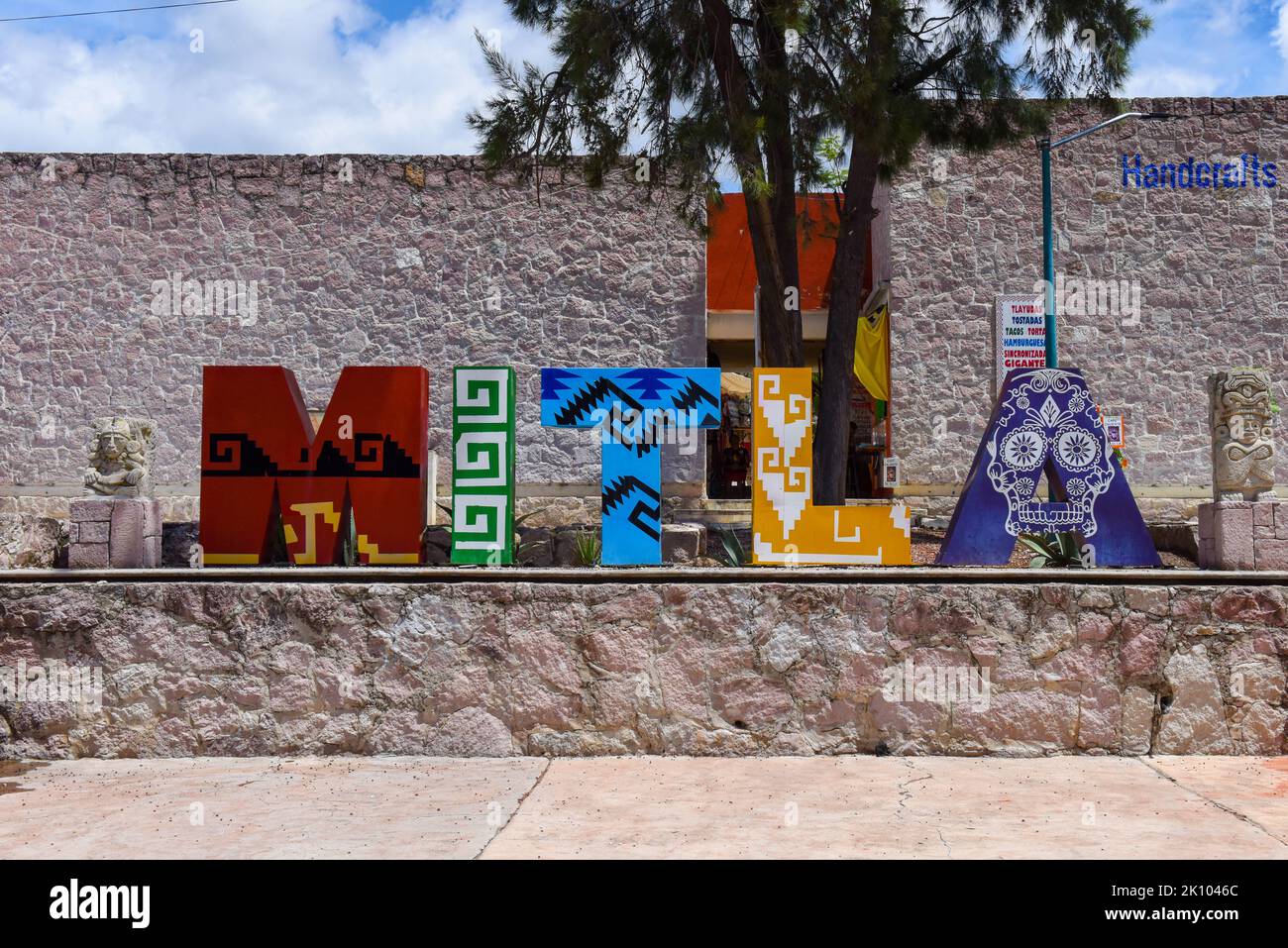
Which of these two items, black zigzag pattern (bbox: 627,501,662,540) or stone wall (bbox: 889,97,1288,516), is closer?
black zigzag pattern (bbox: 627,501,662,540)

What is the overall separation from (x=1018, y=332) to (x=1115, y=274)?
1443mm

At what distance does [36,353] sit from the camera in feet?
46.7

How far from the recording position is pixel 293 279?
14.3m

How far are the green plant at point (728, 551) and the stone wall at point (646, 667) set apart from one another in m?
2.50

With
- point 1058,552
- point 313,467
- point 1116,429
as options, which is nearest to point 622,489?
point 313,467

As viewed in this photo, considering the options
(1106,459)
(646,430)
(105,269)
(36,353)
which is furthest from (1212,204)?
(36,353)

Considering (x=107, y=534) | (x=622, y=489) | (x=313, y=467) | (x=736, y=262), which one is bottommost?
(x=107, y=534)

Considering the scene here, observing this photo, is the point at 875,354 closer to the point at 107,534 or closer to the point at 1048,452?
the point at 1048,452

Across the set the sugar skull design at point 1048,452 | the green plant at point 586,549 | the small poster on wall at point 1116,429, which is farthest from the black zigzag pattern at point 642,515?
the small poster on wall at point 1116,429

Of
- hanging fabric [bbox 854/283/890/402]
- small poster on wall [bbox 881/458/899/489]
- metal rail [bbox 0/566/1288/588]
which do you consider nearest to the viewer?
metal rail [bbox 0/566/1288/588]

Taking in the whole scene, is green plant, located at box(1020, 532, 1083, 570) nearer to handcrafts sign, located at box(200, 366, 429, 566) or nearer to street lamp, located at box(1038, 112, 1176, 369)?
handcrafts sign, located at box(200, 366, 429, 566)

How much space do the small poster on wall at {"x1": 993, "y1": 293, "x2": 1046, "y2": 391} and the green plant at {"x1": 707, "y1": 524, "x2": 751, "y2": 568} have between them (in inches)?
208

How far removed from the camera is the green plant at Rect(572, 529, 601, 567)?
8969mm

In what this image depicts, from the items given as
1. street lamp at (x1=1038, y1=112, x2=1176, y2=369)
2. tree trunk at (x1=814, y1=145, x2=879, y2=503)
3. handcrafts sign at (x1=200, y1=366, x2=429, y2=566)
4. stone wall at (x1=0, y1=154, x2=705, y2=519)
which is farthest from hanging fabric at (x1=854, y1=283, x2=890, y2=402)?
handcrafts sign at (x1=200, y1=366, x2=429, y2=566)
